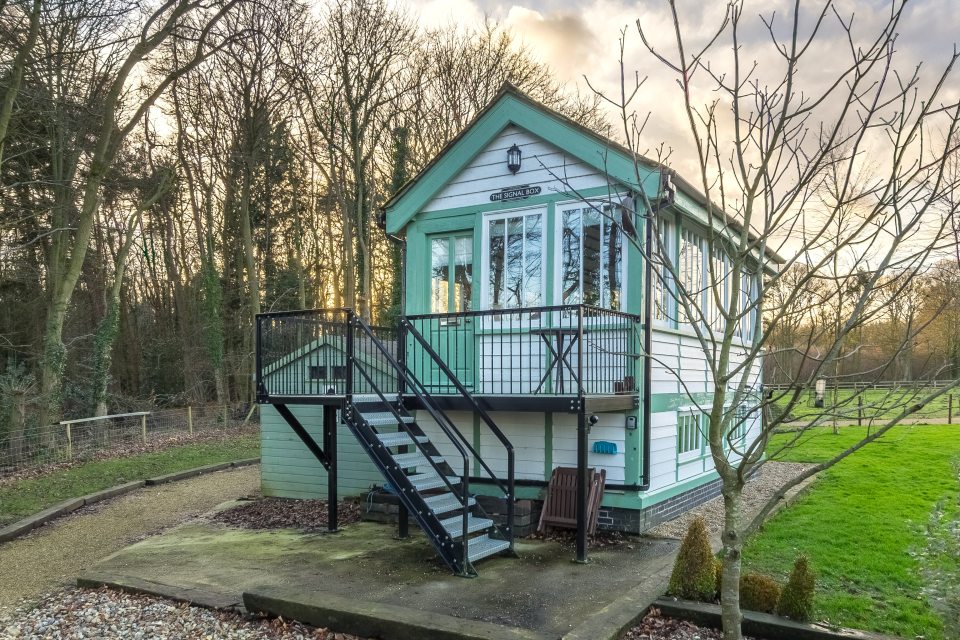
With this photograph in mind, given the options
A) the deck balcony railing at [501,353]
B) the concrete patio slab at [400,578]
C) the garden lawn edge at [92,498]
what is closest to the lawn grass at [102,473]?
the garden lawn edge at [92,498]

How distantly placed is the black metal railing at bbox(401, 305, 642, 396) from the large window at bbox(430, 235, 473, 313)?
1.10ft

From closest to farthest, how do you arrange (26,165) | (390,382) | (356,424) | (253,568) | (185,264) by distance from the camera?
1. (253,568)
2. (356,424)
3. (390,382)
4. (26,165)
5. (185,264)

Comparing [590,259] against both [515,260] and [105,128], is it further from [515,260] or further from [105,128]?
[105,128]

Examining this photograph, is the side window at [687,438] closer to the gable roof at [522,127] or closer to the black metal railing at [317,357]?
the gable roof at [522,127]

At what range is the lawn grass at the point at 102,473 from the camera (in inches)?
433

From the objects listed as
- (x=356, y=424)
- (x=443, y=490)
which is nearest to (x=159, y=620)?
(x=356, y=424)

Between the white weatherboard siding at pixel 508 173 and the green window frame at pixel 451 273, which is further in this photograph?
the green window frame at pixel 451 273

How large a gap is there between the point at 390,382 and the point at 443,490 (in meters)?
2.41

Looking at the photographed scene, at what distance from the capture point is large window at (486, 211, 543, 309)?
352 inches

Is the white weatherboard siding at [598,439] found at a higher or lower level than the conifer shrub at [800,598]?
higher

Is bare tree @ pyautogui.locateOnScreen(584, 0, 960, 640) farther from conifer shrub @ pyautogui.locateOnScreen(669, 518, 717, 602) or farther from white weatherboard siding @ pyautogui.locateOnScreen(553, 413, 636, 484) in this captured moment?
white weatherboard siding @ pyautogui.locateOnScreen(553, 413, 636, 484)

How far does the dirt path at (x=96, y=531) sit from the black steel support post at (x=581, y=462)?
18.1 feet

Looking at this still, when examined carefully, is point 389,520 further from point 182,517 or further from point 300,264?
point 300,264

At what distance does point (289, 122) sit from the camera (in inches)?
904
